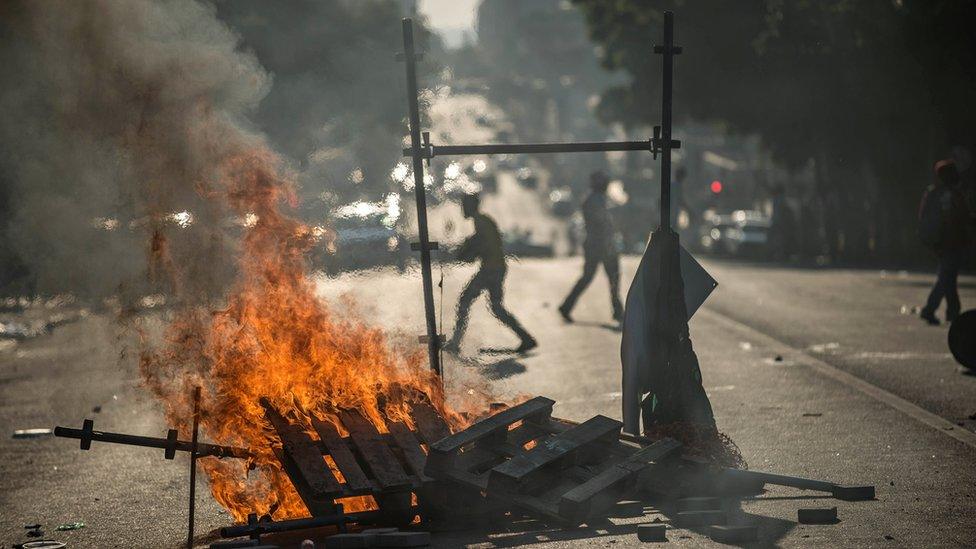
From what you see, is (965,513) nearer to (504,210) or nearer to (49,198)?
(49,198)

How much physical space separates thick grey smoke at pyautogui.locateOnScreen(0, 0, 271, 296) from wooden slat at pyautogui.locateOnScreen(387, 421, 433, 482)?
208cm

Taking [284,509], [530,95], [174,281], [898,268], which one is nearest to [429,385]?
[284,509]

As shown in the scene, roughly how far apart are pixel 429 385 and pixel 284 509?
4.14ft

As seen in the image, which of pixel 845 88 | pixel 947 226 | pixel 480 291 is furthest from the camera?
pixel 845 88

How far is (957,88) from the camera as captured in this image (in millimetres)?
33938

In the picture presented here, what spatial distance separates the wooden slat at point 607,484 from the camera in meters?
6.83

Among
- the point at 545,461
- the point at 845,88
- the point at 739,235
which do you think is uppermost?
the point at 845,88

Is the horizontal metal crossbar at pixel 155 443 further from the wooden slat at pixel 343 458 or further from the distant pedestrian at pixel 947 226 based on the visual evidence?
the distant pedestrian at pixel 947 226

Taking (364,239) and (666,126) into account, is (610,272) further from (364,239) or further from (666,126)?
(666,126)

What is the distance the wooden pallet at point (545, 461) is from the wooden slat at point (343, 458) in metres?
0.35

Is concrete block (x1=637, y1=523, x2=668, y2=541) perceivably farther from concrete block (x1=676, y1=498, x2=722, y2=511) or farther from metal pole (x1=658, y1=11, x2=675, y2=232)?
metal pole (x1=658, y1=11, x2=675, y2=232)

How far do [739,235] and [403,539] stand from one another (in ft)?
142

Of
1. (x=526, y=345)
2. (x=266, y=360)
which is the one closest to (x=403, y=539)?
(x=266, y=360)

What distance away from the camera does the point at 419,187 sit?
8.85m
